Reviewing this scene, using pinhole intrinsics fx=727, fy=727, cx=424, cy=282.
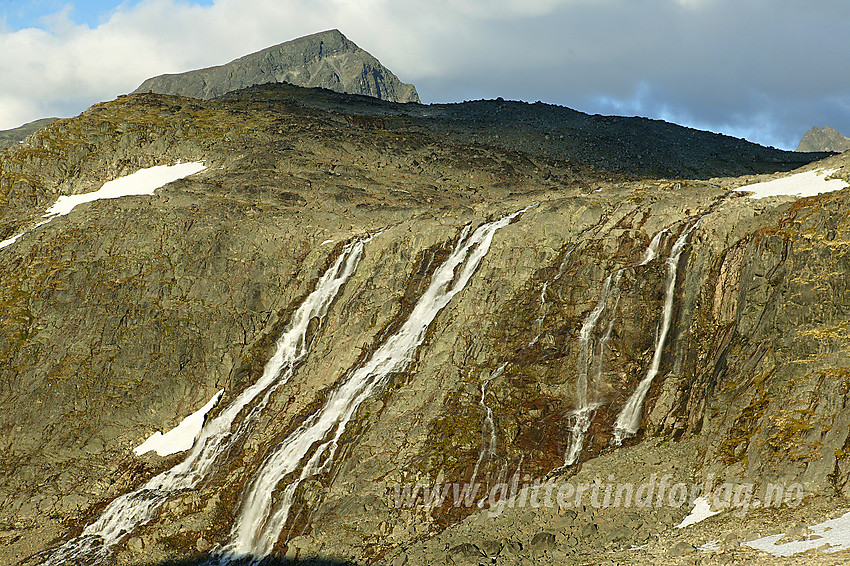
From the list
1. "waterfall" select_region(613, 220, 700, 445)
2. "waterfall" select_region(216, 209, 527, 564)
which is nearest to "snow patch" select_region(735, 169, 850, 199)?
"waterfall" select_region(613, 220, 700, 445)

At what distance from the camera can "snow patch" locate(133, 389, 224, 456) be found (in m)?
43.0

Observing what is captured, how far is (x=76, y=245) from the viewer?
53.6 m

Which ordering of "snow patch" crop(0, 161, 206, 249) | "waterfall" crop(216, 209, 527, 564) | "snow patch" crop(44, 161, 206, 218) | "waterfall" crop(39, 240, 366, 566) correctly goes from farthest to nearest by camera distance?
"snow patch" crop(44, 161, 206, 218) → "snow patch" crop(0, 161, 206, 249) → "waterfall" crop(39, 240, 366, 566) → "waterfall" crop(216, 209, 527, 564)

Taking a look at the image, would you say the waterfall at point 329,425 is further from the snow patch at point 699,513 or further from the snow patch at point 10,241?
the snow patch at point 10,241

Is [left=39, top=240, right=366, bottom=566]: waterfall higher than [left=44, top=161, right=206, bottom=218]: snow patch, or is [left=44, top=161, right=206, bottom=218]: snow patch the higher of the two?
[left=44, top=161, right=206, bottom=218]: snow patch

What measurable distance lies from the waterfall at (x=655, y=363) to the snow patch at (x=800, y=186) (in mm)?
5574

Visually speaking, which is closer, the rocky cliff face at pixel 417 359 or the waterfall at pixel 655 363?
the rocky cliff face at pixel 417 359

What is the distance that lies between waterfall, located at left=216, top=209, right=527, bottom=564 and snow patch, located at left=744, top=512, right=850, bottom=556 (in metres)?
19.2

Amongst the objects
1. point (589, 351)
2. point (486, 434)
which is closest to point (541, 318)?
point (589, 351)

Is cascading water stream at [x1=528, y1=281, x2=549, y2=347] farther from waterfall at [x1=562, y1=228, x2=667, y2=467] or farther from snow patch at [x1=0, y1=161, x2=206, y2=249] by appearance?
snow patch at [x1=0, y1=161, x2=206, y2=249]

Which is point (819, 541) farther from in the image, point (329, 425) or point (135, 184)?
point (135, 184)

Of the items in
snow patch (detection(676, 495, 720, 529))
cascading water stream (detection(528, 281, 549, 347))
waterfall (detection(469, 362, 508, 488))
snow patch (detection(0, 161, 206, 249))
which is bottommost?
snow patch (detection(676, 495, 720, 529))

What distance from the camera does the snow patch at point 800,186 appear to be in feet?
123

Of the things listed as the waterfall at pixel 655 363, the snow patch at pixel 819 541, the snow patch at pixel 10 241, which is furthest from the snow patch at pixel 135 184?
the snow patch at pixel 819 541
